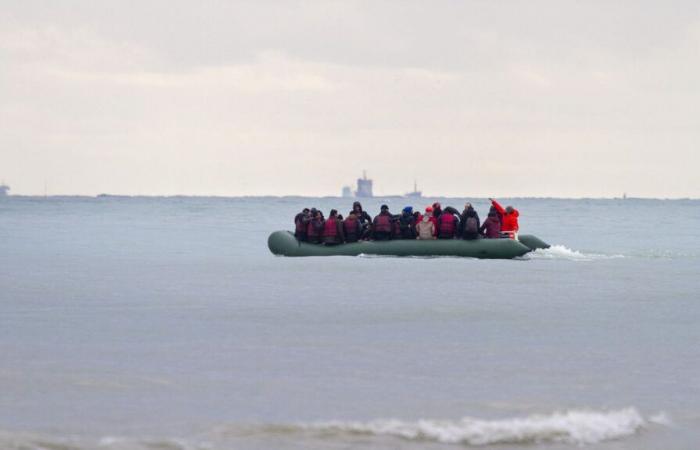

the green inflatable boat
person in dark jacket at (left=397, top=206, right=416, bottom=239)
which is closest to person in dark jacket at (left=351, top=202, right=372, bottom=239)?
the green inflatable boat

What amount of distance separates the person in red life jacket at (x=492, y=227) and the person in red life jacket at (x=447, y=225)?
0.92 metres

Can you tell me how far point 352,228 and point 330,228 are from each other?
0.70 metres

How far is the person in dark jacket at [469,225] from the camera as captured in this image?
30703 mm

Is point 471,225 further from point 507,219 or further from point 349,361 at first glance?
point 349,361

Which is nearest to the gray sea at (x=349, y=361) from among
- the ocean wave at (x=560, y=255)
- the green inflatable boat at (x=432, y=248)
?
the green inflatable boat at (x=432, y=248)

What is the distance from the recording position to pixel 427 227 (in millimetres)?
31094

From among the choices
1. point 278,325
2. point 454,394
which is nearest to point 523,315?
point 278,325

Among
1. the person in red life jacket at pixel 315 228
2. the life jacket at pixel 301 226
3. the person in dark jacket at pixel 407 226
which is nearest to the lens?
the person in dark jacket at pixel 407 226

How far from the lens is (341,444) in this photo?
10352 mm

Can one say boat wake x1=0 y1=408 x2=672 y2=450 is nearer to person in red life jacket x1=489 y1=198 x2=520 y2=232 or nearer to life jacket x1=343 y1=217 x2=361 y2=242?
person in red life jacket x1=489 y1=198 x2=520 y2=232

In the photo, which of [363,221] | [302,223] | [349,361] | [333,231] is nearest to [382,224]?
[363,221]

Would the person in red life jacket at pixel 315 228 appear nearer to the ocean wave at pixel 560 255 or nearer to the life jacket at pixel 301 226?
the life jacket at pixel 301 226

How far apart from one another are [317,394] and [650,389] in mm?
3897

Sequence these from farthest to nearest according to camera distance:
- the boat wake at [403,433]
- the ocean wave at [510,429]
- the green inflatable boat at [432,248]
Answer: the green inflatable boat at [432,248], the ocean wave at [510,429], the boat wake at [403,433]
